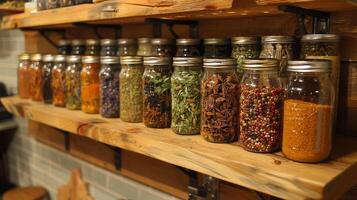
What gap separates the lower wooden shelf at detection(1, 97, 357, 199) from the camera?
62 cm

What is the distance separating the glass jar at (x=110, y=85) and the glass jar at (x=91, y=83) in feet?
0.24

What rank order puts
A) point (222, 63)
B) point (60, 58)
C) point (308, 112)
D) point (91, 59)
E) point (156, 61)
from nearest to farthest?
point (308, 112) → point (222, 63) → point (156, 61) → point (91, 59) → point (60, 58)

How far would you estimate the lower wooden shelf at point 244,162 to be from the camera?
62 centimetres

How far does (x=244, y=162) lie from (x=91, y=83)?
671 mm

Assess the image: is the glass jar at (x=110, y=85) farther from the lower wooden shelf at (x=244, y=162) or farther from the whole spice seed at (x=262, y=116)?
the whole spice seed at (x=262, y=116)

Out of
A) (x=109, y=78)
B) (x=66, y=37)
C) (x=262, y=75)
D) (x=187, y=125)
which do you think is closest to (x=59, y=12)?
(x=109, y=78)

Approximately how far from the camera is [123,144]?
959mm

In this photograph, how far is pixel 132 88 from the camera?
1.03 meters

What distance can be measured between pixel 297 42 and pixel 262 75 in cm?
17

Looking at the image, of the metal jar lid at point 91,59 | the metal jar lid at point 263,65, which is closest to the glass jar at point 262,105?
the metal jar lid at point 263,65

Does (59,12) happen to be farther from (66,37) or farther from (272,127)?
(272,127)

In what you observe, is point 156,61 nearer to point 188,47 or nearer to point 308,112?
point 188,47

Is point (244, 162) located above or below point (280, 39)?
below

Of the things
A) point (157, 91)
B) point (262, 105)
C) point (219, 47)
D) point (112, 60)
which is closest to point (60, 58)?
point (112, 60)
